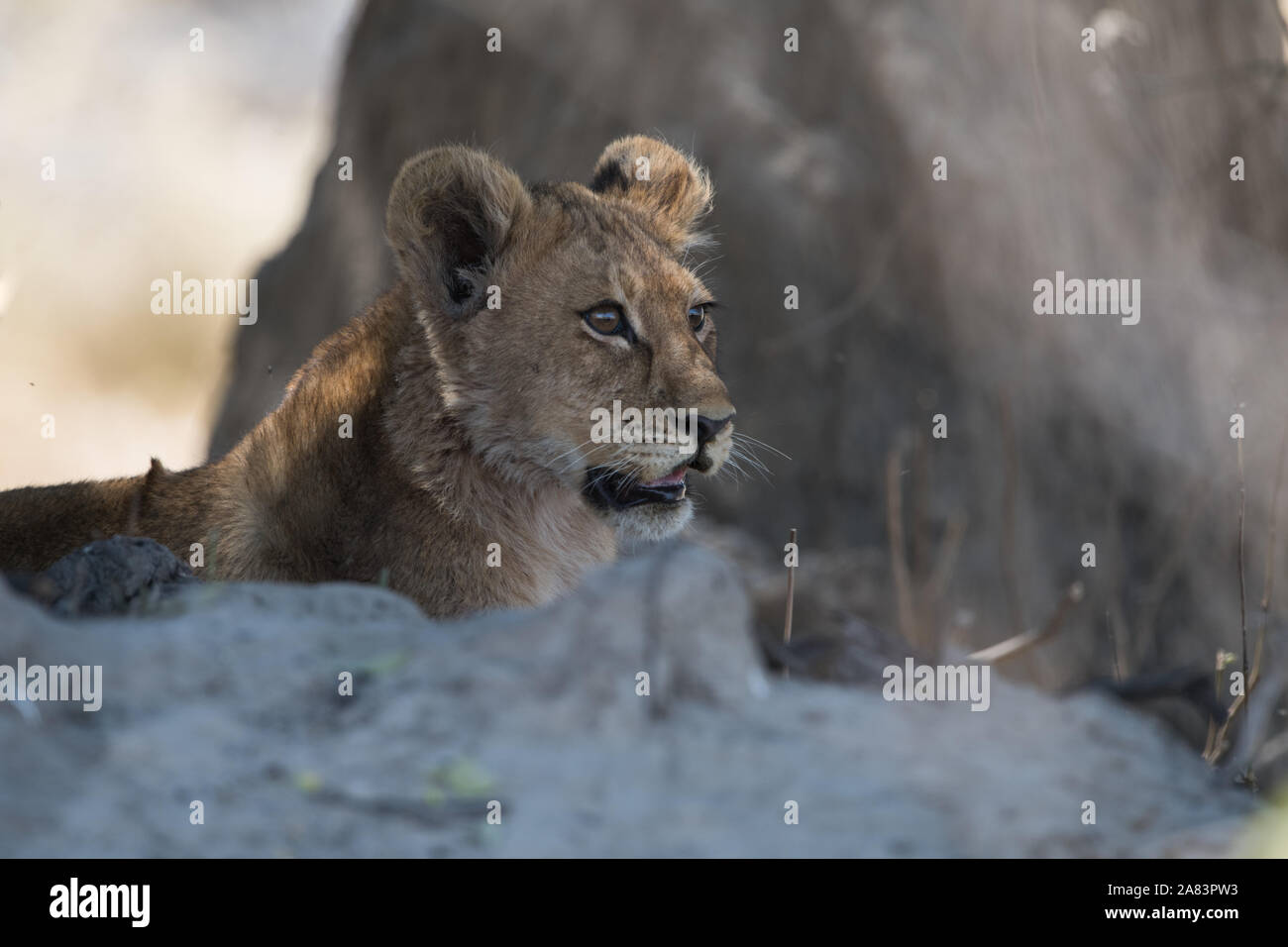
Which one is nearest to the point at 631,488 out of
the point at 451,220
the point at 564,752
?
the point at 451,220

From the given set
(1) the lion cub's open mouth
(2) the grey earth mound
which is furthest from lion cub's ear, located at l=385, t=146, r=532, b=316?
(2) the grey earth mound

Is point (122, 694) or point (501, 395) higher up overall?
point (501, 395)

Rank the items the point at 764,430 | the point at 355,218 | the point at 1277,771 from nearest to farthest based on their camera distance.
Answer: the point at 1277,771 → the point at 764,430 → the point at 355,218

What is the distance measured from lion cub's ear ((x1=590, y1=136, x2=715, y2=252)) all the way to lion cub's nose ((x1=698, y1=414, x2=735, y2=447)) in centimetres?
118

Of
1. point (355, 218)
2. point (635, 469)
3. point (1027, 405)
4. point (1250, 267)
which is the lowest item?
point (635, 469)

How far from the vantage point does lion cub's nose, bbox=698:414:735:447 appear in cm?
469

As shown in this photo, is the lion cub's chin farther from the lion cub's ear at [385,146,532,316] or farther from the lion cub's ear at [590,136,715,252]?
the lion cub's ear at [590,136,715,252]

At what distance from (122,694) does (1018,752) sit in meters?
1.67

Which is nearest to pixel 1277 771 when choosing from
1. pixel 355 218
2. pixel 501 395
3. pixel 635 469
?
pixel 635 469

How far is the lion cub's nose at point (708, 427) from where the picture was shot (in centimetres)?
469

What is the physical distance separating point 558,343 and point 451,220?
Answer: 597 millimetres

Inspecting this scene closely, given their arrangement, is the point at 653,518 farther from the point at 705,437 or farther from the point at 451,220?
the point at 451,220

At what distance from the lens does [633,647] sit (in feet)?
8.74
